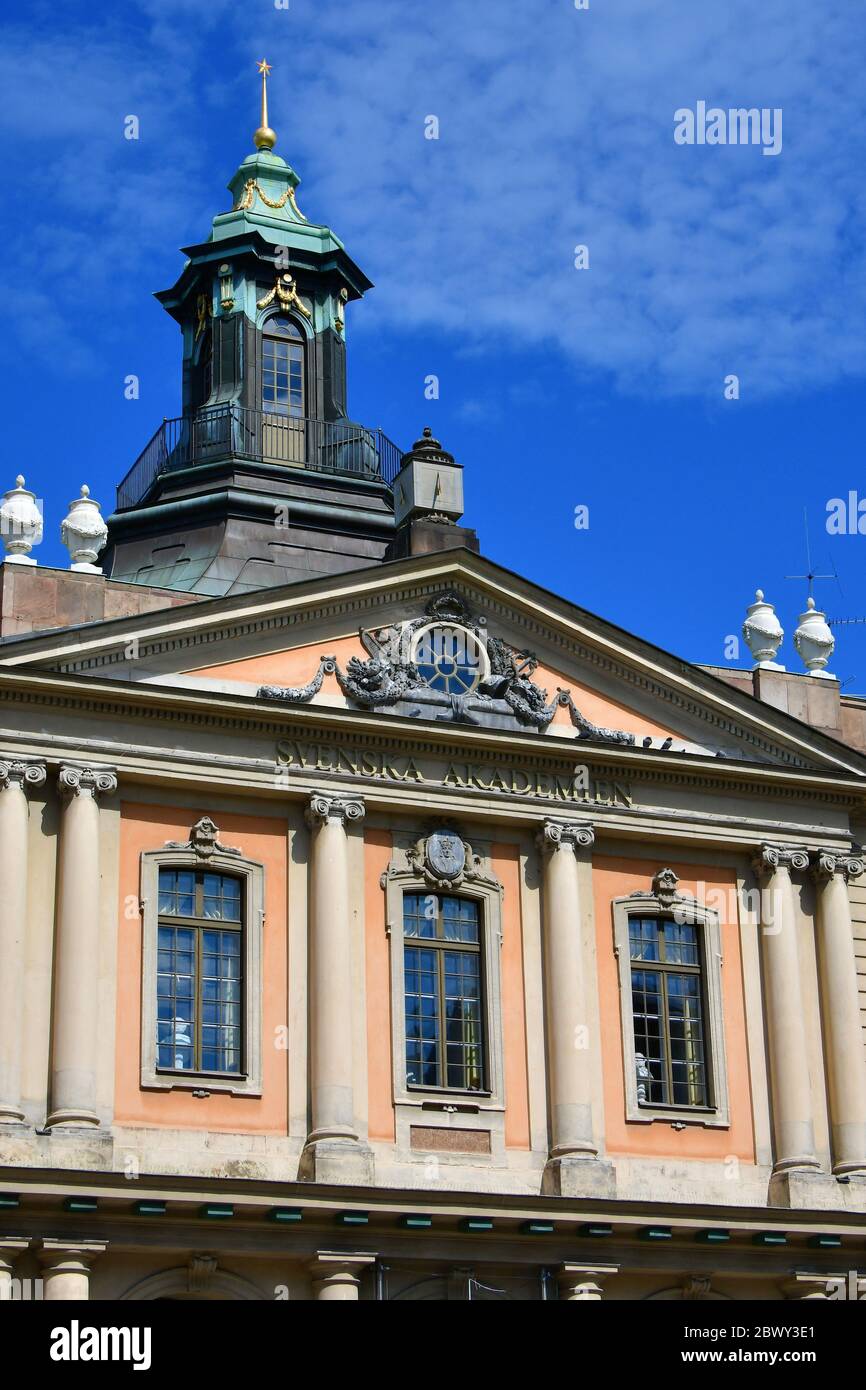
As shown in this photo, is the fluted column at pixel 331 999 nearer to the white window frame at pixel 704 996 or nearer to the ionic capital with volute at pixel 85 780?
the ionic capital with volute at pixel 85 780

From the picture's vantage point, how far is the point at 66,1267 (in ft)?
88.4

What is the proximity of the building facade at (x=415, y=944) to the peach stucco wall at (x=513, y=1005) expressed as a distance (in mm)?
40

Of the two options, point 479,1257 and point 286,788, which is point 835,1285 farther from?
point 286,788

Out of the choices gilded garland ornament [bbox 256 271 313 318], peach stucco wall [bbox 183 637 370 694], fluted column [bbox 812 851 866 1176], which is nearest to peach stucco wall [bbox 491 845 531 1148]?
peach stucco wall [bbox 183 637 370 694]

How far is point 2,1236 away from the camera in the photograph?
87.8 ft

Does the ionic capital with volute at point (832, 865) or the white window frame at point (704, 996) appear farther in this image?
the ionic capital with volute at point (832, 865)

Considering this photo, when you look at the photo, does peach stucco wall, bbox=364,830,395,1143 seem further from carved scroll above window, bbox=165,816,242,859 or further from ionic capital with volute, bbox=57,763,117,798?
ionic capital with volute, bbox=57,763,117,798

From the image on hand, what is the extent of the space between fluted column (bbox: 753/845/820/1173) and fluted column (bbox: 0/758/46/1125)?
33.0 feet

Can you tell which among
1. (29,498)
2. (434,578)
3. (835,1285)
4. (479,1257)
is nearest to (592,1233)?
(479,1257)

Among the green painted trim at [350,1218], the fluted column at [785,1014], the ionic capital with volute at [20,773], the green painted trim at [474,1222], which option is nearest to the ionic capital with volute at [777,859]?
the fluted column at [785,1014]

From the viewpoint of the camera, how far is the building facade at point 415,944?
28266mm

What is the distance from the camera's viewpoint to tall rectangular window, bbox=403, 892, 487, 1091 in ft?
99.5
